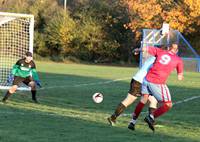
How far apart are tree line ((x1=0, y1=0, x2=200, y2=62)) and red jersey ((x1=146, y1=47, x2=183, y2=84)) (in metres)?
43.3

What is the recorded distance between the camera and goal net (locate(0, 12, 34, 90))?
21.8 meters

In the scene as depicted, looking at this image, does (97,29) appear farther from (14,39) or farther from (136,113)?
(136,113)

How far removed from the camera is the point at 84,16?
61.8m

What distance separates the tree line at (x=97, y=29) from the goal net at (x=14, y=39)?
1063 inches

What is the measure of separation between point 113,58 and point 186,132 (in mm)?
48637

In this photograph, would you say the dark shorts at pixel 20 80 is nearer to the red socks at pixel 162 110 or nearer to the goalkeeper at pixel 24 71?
the goalkeeper at pixel 24 71

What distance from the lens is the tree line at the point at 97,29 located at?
55188 mm

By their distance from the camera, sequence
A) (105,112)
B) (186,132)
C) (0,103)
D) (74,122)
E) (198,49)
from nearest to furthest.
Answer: (186,132) < (74,122) < (105,112) < (0,103) < (198,49)

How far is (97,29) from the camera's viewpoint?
5981cm

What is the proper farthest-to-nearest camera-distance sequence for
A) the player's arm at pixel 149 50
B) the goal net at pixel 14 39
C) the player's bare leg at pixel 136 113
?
the goal net at pixel 14 39 → the player's bare leg at pixel 136 113 → the player's arm at pixel 149 50

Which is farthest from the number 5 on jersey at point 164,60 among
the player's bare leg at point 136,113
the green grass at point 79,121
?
the green grass at point 79,121

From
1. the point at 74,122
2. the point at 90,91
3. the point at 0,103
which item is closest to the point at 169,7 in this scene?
the point at 90,91

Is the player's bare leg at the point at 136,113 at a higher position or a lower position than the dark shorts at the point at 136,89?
lower

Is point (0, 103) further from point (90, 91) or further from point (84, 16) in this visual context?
point (84, 16)
